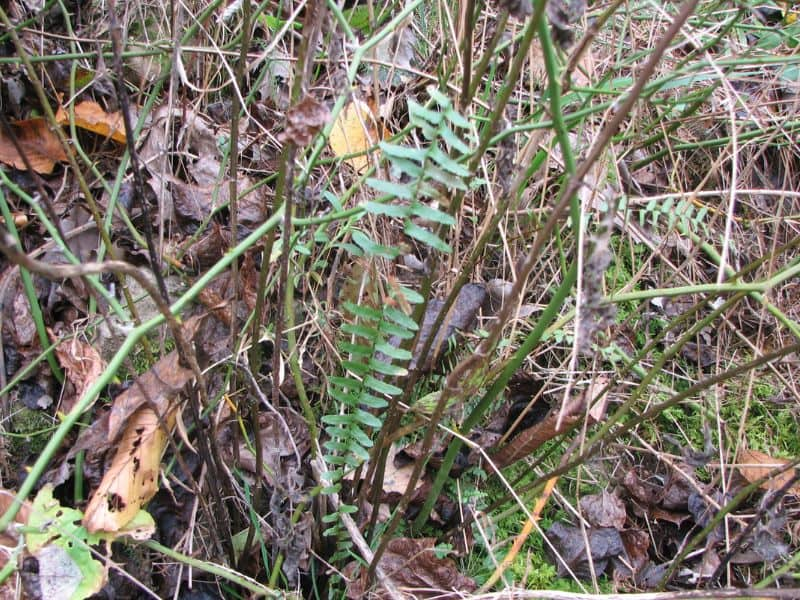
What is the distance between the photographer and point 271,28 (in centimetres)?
209

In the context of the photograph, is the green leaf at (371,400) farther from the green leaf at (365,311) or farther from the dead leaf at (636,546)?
the dead leaf at (636,546)

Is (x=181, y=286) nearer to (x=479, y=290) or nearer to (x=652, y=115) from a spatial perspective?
(x=479, y=290)

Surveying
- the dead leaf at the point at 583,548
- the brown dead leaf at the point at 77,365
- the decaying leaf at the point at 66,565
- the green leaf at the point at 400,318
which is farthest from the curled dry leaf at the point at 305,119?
the dead leaf at the point at 583,548

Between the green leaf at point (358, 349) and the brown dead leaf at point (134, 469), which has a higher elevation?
the green leaf at point (358, 349)

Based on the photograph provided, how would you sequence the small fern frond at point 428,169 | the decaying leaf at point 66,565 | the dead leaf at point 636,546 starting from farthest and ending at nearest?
the dead leaf at point 636,546 → the decaying leaf at point 66,565 → the small fern frond at point 428,169

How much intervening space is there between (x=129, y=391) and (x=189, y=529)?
1.24 feet

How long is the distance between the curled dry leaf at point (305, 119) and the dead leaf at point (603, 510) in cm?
136

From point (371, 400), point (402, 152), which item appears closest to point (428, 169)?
point (402, 152)

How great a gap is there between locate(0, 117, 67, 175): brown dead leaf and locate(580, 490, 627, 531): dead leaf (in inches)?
70.3

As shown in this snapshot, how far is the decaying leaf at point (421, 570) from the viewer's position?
1595mm

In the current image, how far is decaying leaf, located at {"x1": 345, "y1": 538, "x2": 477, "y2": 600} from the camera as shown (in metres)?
1.59

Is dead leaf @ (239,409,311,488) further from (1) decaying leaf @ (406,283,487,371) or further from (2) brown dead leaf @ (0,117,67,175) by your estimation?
(2) brown dead leaf @ (0,117,67,175)

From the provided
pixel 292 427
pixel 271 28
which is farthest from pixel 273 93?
pixel 292 427

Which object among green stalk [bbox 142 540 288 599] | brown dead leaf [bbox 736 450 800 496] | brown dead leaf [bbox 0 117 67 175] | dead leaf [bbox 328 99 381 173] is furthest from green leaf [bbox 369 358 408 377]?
brown dead leaf [bbox 0 117 67 175]
